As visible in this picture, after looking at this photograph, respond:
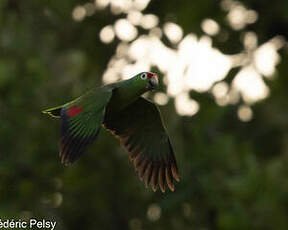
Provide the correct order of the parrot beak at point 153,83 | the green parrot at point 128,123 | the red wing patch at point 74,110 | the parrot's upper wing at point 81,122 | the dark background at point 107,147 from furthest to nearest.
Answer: the dark background at point 107,147 < the parrot beak at point 153,83 < the red wing patch at point 74,110 < the green parrot at point 128,123 < the parrot's upper wing at point 81,122

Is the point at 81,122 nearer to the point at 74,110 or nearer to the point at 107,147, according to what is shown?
the point at 74,110

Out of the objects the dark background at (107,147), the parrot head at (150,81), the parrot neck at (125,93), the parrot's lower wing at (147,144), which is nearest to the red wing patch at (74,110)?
the parrot neck at (125,93)

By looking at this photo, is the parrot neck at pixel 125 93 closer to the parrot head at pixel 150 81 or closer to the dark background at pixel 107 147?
the parrot head at pixel 150 81

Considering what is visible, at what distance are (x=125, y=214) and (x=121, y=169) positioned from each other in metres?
0.86

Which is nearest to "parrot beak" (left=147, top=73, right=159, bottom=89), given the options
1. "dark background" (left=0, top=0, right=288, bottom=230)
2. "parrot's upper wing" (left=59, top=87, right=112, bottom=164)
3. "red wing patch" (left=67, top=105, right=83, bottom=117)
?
"parrot's upper wing" (left=59, top=87, right=112, bottom=164)

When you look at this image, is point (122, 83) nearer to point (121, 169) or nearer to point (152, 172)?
point (152, 172)

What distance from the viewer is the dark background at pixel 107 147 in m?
11.3

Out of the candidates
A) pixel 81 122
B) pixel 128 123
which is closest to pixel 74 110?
pixel 81 122

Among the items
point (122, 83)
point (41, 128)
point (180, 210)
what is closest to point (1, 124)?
point (41, 128)

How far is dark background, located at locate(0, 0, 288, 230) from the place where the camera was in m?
11.3

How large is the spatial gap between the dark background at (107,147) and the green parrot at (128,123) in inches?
129

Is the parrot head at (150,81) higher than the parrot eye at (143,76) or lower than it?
lower

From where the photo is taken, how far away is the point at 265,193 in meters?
11.5

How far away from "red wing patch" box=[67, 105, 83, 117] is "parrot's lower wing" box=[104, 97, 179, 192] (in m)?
0.84
